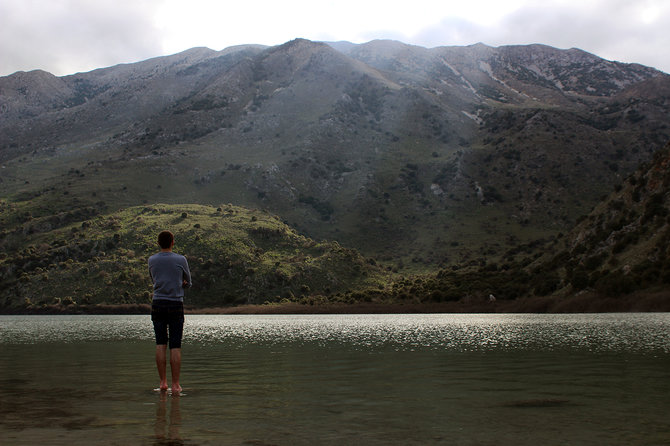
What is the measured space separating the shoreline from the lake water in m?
57.6

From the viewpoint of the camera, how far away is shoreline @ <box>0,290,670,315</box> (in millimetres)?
82562

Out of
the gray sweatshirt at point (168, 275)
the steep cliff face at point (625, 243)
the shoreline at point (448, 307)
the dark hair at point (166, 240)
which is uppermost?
the steep cliff face at point (625, 243)

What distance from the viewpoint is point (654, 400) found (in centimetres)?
1520

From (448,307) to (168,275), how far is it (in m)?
101

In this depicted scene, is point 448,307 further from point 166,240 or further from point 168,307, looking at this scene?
point 168,307

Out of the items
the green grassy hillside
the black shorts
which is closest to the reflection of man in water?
the black shorts

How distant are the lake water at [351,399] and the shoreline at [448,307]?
5762 centimetres

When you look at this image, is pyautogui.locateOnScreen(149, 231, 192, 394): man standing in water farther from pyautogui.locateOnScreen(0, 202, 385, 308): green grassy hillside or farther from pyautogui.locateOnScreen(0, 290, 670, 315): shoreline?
pyautogui.locateOnScreen(0, 202, 385, 308): green grassy hillside

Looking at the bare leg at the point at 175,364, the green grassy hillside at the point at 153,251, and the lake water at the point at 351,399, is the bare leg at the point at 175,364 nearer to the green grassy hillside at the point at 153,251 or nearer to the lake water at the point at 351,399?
the lake water at the point at 351,399

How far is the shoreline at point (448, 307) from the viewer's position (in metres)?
82.6

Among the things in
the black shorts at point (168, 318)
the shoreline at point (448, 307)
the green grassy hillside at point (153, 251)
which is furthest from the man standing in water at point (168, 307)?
the green grassy hillside at point (153, 251)

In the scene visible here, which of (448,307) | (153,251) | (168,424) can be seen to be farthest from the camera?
(153,251)

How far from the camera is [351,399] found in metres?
16.0

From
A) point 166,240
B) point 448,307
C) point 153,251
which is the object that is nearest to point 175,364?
point 166,240
